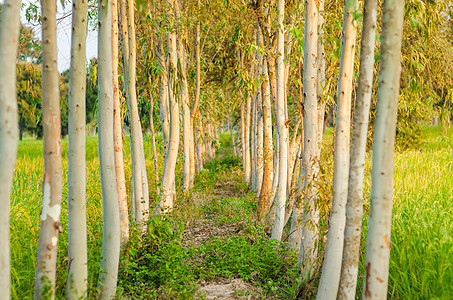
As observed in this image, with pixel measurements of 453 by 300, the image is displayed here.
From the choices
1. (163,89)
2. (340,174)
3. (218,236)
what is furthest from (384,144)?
(163,89)

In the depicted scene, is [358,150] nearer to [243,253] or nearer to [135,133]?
[243,253]

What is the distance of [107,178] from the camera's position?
154 inches

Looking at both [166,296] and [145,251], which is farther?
[145,251]

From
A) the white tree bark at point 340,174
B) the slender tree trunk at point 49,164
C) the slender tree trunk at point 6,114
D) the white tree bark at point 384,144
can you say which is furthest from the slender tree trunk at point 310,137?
the slender tree trunk at point 6,114

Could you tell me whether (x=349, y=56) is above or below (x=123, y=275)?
above

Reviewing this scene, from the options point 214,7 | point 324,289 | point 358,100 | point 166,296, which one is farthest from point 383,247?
point 214,7

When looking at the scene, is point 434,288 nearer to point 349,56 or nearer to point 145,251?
point 349,56

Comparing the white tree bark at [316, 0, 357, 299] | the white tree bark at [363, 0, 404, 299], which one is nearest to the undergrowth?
the white tree bark at [316, 0, 357, 299]

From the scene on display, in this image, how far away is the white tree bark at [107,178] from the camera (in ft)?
12.8

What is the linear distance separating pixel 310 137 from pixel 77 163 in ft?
8.86

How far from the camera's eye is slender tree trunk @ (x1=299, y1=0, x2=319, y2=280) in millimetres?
4645

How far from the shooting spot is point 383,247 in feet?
9.94

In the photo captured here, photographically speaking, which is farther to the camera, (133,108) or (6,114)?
(133,108)

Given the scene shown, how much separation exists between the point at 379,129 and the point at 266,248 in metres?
3.60
